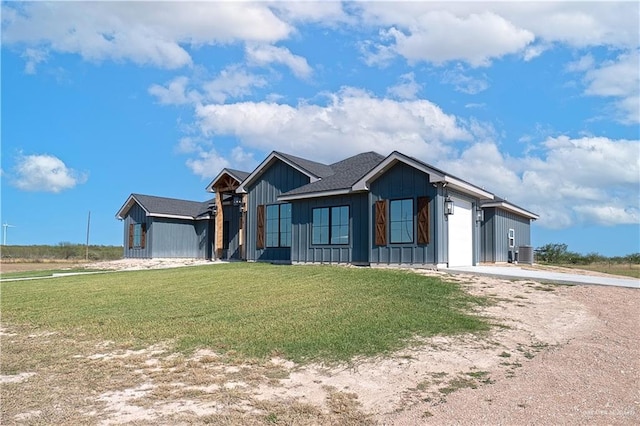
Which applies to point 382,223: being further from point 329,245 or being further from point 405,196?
point 329,245

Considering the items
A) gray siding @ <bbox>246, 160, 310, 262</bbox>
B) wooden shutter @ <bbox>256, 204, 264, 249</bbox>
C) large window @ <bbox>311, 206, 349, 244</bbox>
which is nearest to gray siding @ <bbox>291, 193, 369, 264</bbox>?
large window @ <bbox>311, 206, 349, 244</bbox>

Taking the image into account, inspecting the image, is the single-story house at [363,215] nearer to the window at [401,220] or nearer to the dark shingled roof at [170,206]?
the window at [401,220]

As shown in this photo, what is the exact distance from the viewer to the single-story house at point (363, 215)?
16219 mm

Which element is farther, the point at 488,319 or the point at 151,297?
the point at 151,297

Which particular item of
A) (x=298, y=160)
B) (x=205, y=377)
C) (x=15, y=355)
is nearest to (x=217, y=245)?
(x=298, y=160)

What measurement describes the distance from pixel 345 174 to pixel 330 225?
7.58ft

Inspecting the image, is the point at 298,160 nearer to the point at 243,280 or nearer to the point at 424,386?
the point at 243,280

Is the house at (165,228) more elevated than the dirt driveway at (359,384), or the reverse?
the house at (165,228)

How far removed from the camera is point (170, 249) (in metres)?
30.5

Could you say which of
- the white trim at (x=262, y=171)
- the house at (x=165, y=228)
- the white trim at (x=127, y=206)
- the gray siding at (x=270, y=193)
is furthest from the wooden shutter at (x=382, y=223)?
the white trim at (x=127, y=206)

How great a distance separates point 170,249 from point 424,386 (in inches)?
1056

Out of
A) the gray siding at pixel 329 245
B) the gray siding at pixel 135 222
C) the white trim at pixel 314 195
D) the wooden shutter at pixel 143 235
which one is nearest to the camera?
the gray siding at pixel 329 245

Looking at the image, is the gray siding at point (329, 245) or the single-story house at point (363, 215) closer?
the single-story house at point (363, 215)

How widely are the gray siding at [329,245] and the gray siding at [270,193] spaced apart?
1.72 meters
